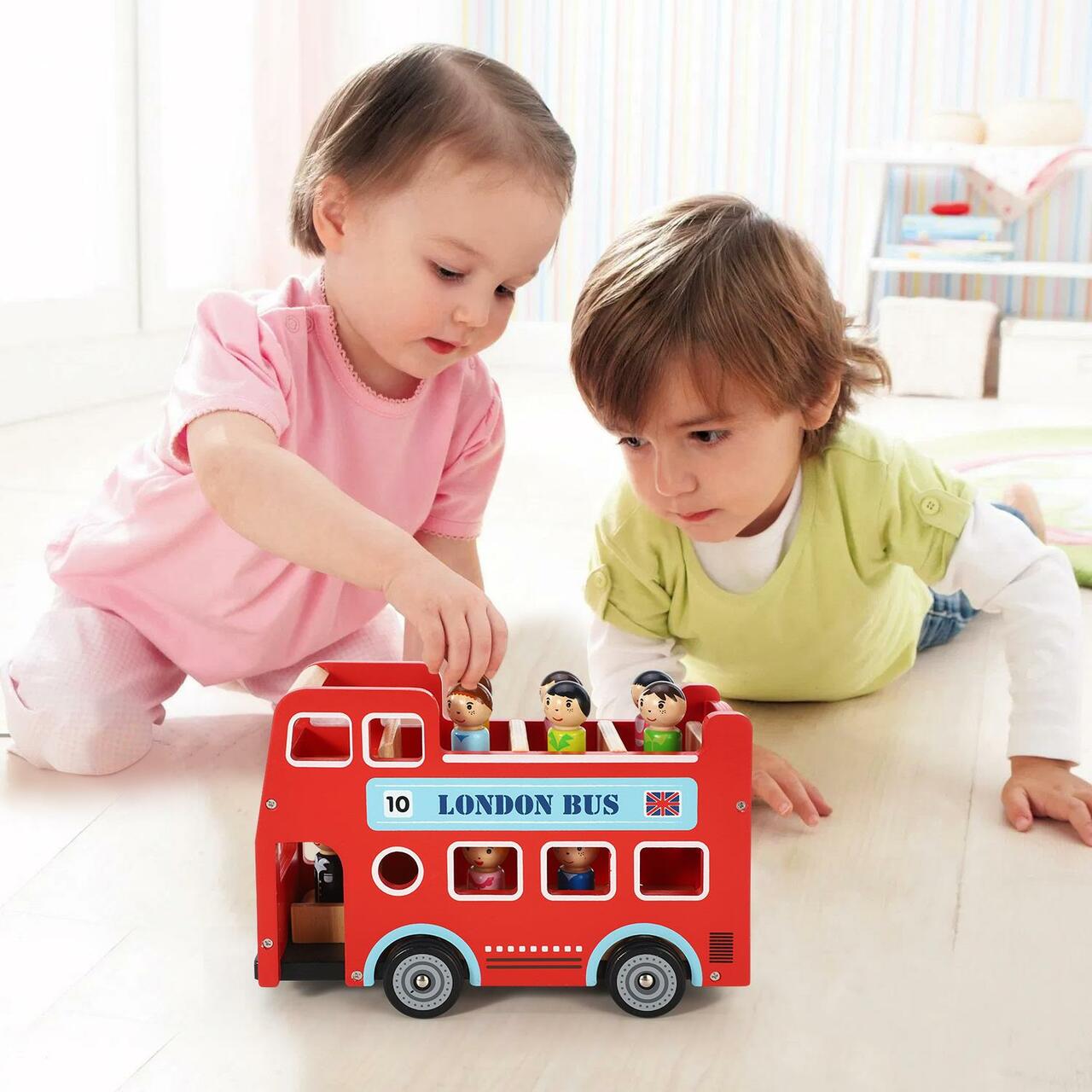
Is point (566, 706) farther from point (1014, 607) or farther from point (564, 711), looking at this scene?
point (1014, 607)

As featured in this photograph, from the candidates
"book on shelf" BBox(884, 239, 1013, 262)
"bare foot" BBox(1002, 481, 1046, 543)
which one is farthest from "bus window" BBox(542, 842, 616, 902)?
"book on shelf" BBox(884, 239, 1013, 262)

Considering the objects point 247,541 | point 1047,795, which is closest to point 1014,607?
point 1047,795

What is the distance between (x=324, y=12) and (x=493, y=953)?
299 cm

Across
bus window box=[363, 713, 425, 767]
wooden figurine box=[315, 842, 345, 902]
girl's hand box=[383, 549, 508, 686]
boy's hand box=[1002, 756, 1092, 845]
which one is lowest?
boy's hand box=[1002, 756, 1092, 845]

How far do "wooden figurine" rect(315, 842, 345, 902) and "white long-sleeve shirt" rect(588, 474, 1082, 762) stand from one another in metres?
0.34

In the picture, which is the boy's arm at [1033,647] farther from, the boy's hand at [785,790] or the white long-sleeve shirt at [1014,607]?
the boy's hand at [785,790]

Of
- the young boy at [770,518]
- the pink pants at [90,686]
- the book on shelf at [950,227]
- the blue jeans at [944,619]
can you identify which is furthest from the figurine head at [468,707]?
the book on shelf at [950,227]

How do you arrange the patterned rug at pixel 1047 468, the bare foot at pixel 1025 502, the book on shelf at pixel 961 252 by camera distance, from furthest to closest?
the book on shelf at pixel 961 252, the patterned rug at pixel 1047 468, the bare foot at pixel 1025 502

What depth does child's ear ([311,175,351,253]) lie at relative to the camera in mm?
1004

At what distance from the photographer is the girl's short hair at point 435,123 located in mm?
955

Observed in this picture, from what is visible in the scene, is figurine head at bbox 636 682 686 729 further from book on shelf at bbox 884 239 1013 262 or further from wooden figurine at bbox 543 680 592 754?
book on shelf at bbox 884 239 1013 262

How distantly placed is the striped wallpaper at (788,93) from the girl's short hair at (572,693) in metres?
2.93

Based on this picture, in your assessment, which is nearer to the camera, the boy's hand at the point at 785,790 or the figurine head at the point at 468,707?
the figurine head at the point at 468,707

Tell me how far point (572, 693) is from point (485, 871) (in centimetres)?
10
